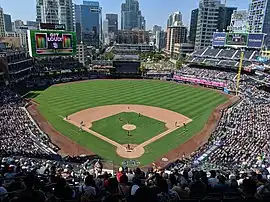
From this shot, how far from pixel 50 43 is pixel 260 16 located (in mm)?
101838

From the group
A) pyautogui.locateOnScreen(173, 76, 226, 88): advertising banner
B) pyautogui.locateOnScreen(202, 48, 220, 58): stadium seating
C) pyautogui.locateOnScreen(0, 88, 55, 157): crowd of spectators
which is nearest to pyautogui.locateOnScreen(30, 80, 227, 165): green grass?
pyautogui.locateOnScreen(0, 88, 55, 157): crowd of spectators

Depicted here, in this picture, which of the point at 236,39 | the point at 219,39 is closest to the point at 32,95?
the point at 219,39

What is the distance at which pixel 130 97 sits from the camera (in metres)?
50.2

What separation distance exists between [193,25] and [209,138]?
155 meters

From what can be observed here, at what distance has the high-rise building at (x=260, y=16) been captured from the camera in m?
116

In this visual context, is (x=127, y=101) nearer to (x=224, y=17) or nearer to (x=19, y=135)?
(x=19, y=135)

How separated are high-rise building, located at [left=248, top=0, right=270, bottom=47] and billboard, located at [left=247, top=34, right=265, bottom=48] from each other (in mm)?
46915

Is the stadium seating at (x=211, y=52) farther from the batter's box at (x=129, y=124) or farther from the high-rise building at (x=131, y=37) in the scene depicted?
the high-rise building at (x=131, y=37)

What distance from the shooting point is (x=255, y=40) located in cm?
7169

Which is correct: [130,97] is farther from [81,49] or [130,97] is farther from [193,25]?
[193,25]

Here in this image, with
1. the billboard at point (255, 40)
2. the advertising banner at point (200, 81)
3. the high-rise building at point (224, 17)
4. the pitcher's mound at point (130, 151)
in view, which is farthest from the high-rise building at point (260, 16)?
the pitcher's mound at point (130, 151)

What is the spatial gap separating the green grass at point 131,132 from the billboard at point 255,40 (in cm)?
5130

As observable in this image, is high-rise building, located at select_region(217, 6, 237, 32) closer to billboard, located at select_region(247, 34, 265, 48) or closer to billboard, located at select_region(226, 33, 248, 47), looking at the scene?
billboard, located at select_region(226, 33, 248, 47)

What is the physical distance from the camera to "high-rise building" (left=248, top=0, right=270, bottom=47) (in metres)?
116
